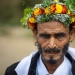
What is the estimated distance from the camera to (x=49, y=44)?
4473mm

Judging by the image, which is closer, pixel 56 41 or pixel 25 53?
pixel 56 41

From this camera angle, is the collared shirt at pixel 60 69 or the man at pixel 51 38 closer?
the man at pixel 51 38

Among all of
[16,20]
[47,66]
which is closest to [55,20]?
[47,66]

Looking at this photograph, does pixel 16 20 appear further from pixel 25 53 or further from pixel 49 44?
pixel 49 44

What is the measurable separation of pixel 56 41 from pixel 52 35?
7cm

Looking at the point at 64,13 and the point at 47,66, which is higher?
the point at 64,13

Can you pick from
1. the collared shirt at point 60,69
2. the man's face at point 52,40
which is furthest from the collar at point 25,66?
the man's face at point 52,40

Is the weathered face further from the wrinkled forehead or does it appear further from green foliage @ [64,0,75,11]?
green foliage @ [64,0,75,11]

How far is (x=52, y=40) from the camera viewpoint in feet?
14.7

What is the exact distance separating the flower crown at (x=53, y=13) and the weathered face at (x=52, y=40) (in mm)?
53

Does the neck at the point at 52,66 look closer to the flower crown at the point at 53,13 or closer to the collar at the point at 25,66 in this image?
the collar at the point at 25,66

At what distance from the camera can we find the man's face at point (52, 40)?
4.48 metres

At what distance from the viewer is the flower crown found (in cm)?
455

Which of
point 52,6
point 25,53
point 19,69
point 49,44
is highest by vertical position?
point 52,6
